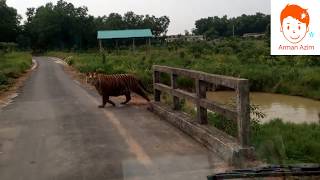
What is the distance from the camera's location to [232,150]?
6.96m

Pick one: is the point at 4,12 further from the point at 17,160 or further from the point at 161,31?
the point at 17,160

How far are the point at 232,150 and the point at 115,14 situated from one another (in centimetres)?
10105

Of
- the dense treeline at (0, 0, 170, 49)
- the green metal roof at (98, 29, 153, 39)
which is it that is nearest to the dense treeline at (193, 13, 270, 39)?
the dense treeline at (0, 0, 170, 49)

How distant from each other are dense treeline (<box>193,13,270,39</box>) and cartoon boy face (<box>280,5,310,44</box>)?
83420 mm

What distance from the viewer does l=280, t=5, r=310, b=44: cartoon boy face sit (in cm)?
465

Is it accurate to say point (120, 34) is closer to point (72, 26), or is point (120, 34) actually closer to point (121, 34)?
point (121, 34)

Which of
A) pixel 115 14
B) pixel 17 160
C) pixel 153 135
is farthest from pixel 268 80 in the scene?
pixel 115 14

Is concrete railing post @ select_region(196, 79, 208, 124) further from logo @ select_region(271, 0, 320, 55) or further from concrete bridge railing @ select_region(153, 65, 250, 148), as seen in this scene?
logo @ select_region(271, 0, 320, 55)

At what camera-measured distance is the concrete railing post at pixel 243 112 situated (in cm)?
691

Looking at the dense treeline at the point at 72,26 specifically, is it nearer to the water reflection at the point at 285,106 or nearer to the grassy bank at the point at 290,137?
the water reflection at the point at 285,106

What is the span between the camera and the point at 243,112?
22.8ft

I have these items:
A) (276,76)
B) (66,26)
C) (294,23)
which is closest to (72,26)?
(66,26)

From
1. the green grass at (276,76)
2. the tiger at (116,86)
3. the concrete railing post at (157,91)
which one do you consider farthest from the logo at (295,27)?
the tiger at (116,86)

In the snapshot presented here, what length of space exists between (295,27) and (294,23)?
0.10m
